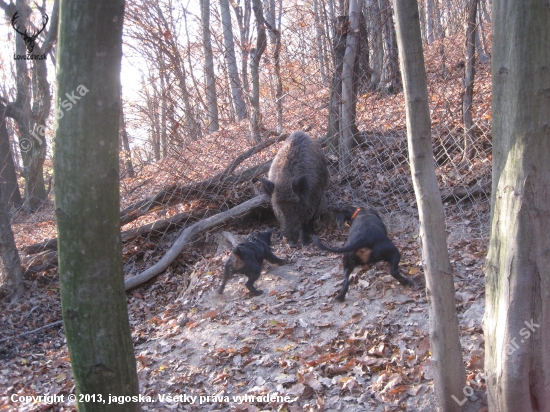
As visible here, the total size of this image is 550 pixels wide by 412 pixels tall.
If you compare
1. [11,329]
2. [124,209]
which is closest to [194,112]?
[124,209]

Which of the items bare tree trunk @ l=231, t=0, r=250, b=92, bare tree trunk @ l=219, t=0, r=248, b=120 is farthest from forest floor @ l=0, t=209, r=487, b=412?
bare tree trunk @ l=231, t=0, r=250, b=92

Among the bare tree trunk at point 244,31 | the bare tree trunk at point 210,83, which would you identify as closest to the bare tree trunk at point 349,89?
the bare tree trunk at point 244,31

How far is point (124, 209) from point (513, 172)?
767 cm

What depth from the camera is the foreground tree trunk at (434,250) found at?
3322 millimetres

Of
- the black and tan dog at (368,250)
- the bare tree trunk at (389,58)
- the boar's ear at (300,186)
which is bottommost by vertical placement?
the black and tan dog at (368,250)

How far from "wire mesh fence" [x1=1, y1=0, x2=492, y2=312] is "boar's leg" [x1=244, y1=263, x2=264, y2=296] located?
87.8 inches

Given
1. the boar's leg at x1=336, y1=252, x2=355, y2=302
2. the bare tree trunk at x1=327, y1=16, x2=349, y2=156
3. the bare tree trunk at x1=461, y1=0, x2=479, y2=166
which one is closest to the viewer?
the boar's leg at x1=336, y1=252, x2=355, y2=302

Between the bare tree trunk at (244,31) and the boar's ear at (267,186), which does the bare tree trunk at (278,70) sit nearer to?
the bare tree trunk at (244,31)

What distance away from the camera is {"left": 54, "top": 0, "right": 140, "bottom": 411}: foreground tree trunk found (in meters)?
2.68

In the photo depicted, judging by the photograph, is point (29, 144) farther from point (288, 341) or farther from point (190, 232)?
point (288, 341)

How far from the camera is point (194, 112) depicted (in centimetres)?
891

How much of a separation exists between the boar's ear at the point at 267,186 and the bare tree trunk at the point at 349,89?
71.0 inches

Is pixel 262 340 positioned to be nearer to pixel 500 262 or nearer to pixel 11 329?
pixel 500 262

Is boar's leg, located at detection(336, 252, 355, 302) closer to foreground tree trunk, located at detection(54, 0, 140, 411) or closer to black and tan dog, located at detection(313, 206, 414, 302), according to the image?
black and tan dog, located at detection(313, 206, 414, 302)
